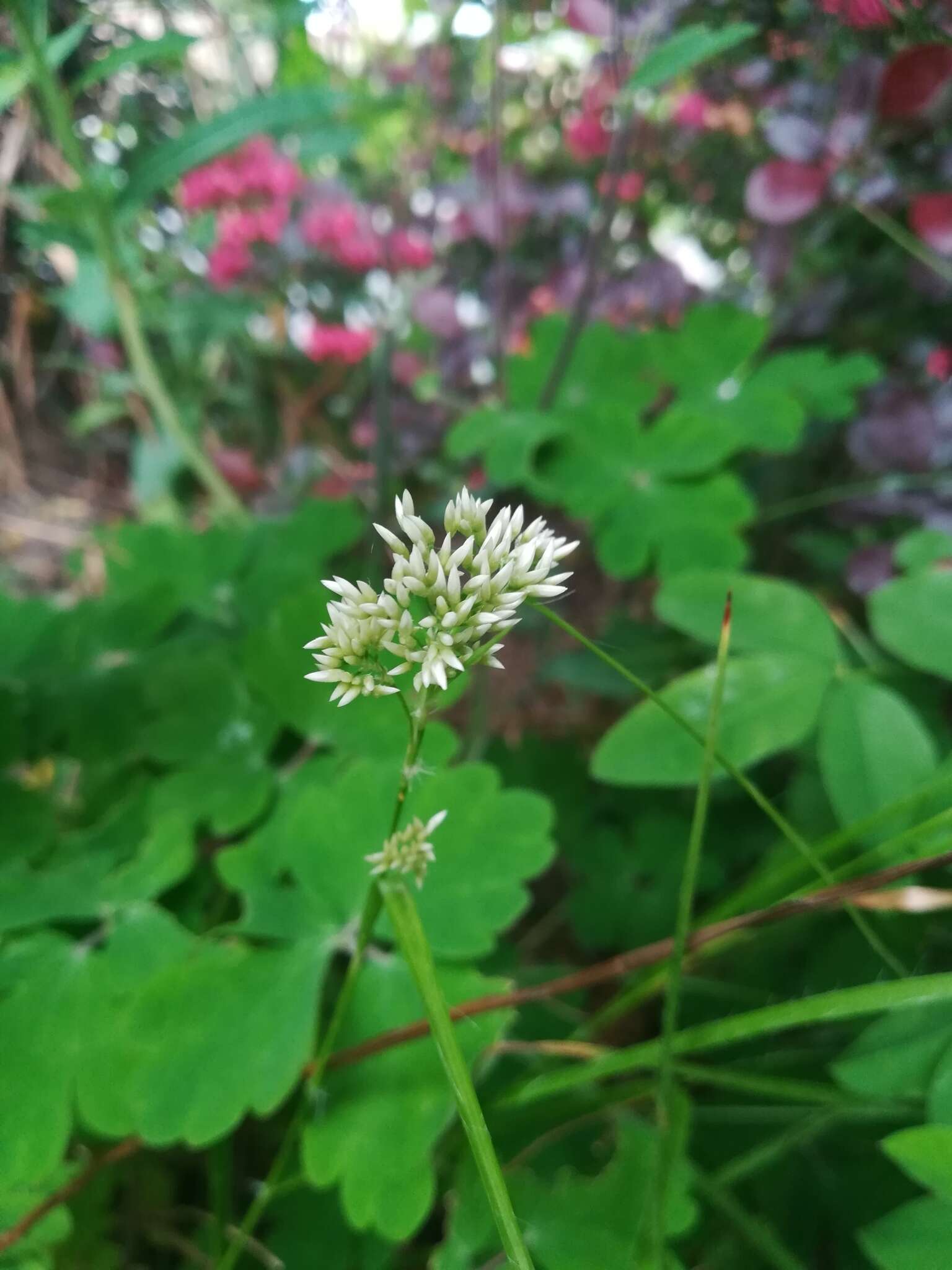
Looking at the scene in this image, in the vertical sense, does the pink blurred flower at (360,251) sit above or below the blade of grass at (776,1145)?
above

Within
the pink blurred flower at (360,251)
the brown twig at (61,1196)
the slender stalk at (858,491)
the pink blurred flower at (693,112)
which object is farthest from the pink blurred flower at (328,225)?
the brown twig at (61,1196)

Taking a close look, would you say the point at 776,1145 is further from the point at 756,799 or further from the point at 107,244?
the point at 107,244

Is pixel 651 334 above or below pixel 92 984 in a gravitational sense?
above

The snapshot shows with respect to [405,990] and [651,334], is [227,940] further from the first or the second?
[651,334]

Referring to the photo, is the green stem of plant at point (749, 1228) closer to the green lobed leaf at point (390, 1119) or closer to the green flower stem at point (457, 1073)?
the green lobed leaf at point (390, 1119)

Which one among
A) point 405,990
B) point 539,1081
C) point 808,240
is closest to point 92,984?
point 405,990

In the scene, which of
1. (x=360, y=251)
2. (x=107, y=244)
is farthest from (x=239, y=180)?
(x=107, y=244)
